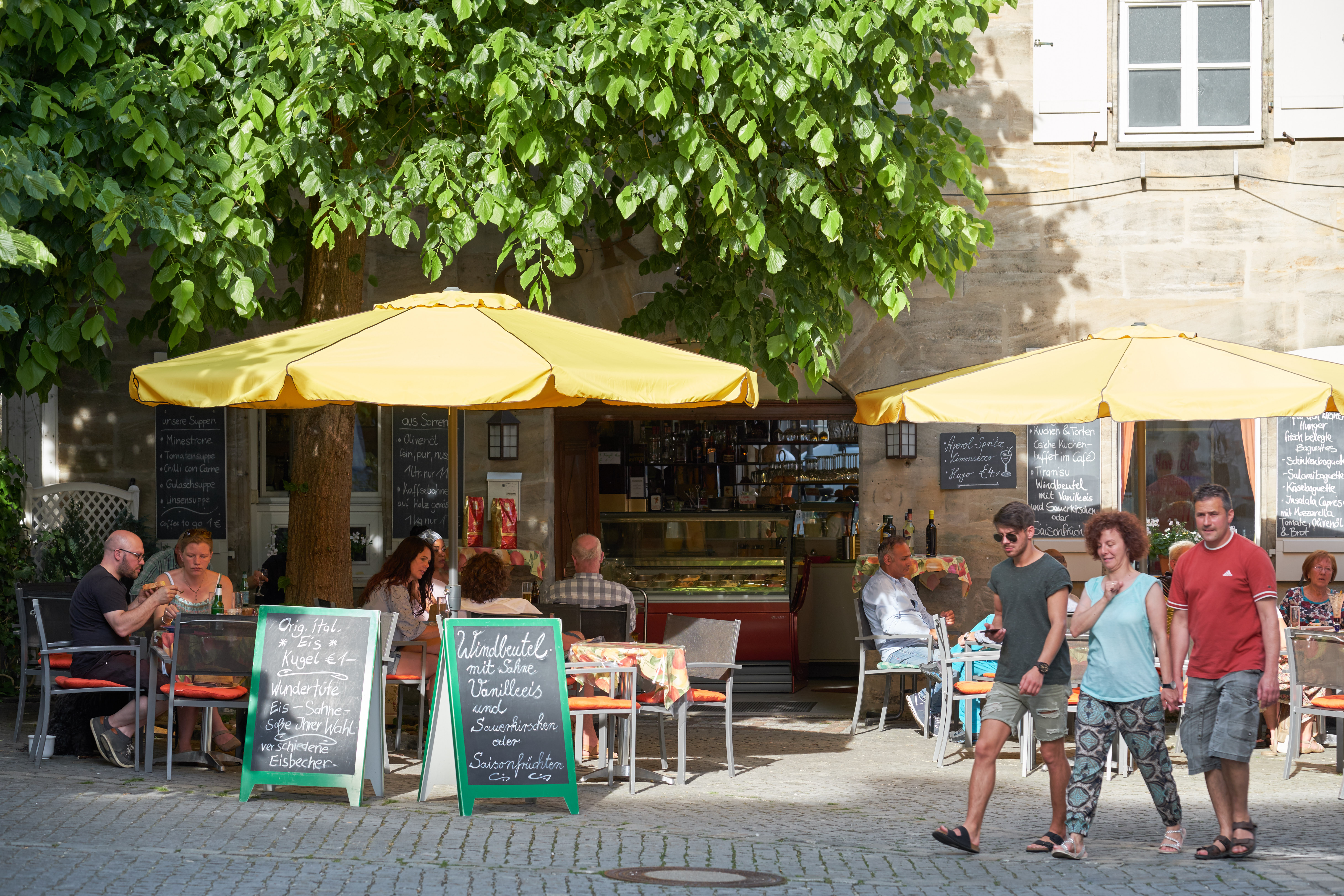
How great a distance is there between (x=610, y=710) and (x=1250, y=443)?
5933 mm

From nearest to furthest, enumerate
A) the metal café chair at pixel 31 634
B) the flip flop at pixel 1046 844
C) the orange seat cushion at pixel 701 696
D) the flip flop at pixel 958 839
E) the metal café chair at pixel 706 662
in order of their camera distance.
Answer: the flip flop at pixel 958 839 < the flip flop at pixel 1046 844 < the orange seat cushion at pixel 701 696 < the metal café chair at pixel 706 662 < the metal café chair at pixel 31 634

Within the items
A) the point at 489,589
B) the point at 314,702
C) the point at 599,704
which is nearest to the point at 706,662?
the point at 599,704

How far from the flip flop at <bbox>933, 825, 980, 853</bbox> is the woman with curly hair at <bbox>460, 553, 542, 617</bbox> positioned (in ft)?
9.74

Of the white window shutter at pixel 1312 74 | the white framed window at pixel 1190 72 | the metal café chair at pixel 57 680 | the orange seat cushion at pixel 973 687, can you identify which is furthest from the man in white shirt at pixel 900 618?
the metal café chair at pixel 57 680

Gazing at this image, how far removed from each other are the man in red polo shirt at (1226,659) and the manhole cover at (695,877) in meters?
1.91

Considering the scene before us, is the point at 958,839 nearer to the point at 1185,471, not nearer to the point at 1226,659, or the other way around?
the point at 1226,659

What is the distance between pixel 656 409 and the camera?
13.1m

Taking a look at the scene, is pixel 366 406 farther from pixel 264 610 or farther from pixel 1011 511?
pixel 1011 511

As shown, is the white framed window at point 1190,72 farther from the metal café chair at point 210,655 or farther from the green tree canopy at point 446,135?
the metal café chair at point 210,655

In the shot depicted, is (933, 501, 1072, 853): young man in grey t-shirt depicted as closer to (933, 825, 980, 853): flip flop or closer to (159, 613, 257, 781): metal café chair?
(933, 825, 980, 853): flip flop

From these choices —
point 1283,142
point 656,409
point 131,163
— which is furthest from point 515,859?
point 1283,142

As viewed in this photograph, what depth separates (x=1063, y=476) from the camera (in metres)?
11.2

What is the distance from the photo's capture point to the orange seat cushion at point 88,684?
775 centimetres

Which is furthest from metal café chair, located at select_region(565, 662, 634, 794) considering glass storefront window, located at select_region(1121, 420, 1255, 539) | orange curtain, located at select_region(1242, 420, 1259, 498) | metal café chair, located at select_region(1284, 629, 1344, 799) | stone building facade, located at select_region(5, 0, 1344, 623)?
orange curtain, located at select_region(1242, 420, 1259, 498)
